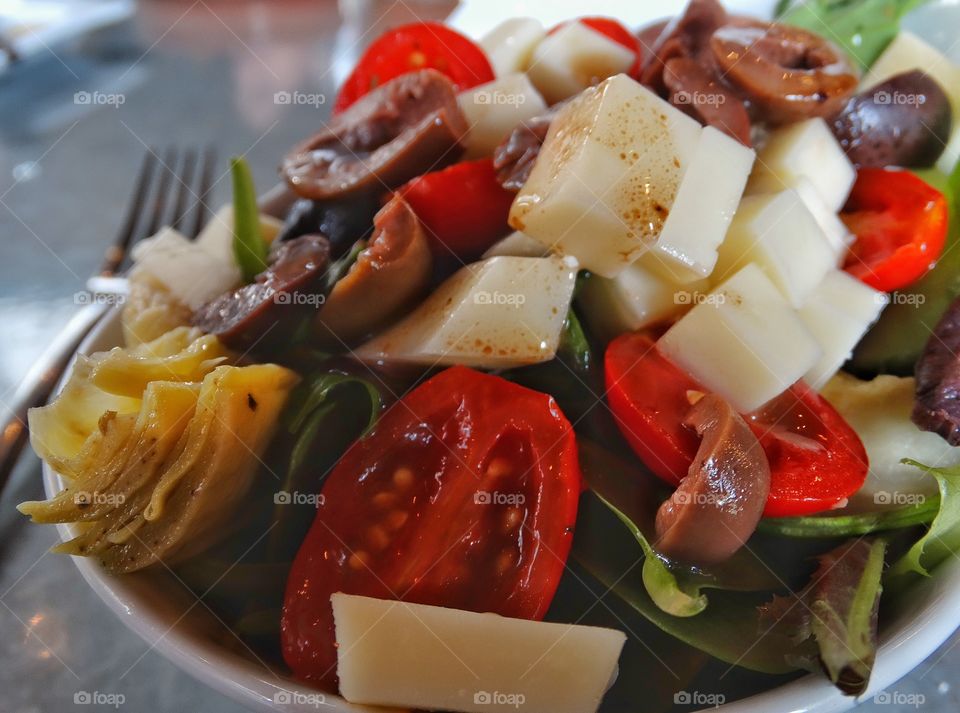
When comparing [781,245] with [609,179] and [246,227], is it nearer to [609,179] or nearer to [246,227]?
[609,179]

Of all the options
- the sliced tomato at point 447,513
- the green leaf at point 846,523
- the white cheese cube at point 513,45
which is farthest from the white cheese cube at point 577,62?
the green leaf at point 846,523

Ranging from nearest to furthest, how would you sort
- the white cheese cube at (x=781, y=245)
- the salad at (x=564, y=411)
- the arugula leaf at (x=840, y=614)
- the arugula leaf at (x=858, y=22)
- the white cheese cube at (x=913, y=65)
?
1. the arugula leaf at (x=840, y=614)
2. the salad at (x=564, y=411)
3. the white cheese cube at (x=781, y=245)
4. the white cheese cube at (x=913, y=65)
5. the arugula leaf at (x=858, y=22)

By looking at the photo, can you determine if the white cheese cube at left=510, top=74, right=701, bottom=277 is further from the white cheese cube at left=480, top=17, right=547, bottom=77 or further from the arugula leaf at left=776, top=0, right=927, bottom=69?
the arugula leaf at left=776, top=0, right=927, bottom=69

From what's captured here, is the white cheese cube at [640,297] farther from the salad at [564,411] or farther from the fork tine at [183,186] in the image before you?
the fork tine at [183,186]

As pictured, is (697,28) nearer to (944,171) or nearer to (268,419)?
(944,171)

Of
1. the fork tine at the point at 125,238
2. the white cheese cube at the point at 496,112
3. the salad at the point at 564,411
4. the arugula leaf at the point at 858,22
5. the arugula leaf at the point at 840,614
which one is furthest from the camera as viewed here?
the fork tine at the point at 125,238

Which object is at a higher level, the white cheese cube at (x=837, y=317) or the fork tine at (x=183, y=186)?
the white cheese cube at (x=837, y=317)

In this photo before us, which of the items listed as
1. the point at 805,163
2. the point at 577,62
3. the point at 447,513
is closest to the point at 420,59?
the point at 577,62
